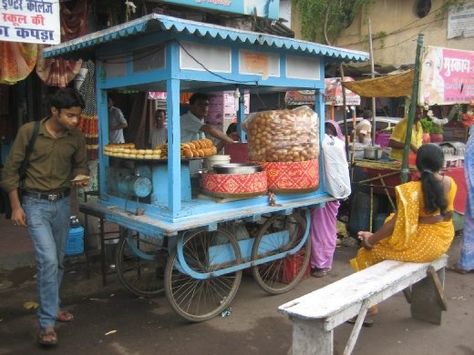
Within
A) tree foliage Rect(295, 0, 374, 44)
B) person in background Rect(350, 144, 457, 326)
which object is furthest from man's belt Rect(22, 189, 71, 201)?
tree foliage Rect(295, 0, 374, 44)

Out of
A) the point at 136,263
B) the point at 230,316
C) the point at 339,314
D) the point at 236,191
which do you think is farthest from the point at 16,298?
the point at 339,314

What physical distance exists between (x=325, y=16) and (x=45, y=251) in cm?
1607

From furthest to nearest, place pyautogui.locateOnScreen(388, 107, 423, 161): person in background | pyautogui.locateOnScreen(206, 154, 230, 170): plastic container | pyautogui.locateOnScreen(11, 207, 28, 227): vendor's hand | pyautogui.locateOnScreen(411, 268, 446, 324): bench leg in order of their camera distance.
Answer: pyautogui.locateOnScreen(388, 107, 423, 161): person in background → pyautogui.locateOnScreen(206, 154, 230, 170): plastic container → pyautogui.locateOnScreen(411, 268, 446, 324): bench leg → pyautogui.locateOnScreen(11, 207, 28, 227): vendor's hand

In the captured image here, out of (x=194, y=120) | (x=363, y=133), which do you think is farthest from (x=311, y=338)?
(x=363, y=133)

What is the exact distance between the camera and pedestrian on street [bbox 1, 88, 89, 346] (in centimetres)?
354

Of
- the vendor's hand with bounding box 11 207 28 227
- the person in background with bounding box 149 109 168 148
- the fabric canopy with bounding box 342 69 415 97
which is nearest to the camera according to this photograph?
the vendor's hand with bounding box 11 207 28 227

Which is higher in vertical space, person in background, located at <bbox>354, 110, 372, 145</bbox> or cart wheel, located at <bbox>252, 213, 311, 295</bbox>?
person in background, located at <bbox>354, 110, 372, 145</bbox>

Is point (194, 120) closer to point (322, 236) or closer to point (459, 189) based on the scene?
point (322, 236)

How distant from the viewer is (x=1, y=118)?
7.04 m

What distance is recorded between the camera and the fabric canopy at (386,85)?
19.6ft

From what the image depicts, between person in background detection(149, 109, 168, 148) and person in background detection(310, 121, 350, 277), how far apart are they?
116 inches

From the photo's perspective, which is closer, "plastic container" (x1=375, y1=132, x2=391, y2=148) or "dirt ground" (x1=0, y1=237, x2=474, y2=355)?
"dirt ground" (x1=0, y1=237, x2=474, y2=355)

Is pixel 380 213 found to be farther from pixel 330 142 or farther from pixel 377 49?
pixel 377 49

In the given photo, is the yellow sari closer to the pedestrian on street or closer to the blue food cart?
the blue food cart
